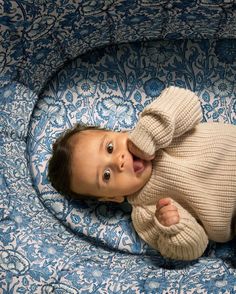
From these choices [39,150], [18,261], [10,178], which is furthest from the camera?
[39,150]

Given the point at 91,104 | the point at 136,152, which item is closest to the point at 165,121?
the point at 136,152

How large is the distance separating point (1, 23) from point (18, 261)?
537mm

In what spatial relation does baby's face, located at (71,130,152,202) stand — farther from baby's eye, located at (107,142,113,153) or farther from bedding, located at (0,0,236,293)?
bedding, located at (0,0,236,293)

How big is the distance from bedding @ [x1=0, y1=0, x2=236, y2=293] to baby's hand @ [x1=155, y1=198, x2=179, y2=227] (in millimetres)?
122

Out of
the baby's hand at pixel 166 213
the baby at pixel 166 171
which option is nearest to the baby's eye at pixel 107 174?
the baby at pixel 166 171

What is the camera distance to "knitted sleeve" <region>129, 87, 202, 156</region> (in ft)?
4.10

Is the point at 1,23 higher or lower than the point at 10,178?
higher

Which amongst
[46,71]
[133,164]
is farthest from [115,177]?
[46,71]

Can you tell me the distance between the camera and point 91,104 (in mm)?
1502

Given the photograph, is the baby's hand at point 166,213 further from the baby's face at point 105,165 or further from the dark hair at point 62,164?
the dark hair at point 62,164

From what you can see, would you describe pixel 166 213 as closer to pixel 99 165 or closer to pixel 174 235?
pixel 174 235

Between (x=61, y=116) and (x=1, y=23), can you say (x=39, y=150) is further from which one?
(x=1, y=23)

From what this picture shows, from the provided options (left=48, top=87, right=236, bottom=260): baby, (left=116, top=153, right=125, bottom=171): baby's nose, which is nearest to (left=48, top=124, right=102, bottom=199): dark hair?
(left=48, top=87, right=236, bottom=260): baby

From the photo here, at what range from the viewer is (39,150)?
145 cm
